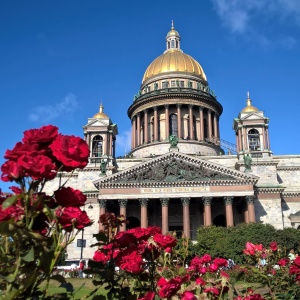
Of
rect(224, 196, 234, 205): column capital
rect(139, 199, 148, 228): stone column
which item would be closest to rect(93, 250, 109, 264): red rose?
rect(139, 199, 148, 228): stone column

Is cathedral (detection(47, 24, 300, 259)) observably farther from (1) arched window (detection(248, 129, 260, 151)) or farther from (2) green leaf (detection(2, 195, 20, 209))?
(2) green leaf (detection(2, 195, 20, 209))

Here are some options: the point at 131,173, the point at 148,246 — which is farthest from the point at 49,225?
the point at 131,173

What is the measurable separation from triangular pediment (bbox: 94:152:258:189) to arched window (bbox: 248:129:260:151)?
32.0 ft

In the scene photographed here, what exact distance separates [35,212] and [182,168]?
→ 4245 cm

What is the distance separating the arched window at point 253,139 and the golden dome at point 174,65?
1879 cm

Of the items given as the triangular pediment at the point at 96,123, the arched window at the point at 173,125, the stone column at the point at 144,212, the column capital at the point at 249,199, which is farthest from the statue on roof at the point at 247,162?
the triangular pediment at the point at 96,123

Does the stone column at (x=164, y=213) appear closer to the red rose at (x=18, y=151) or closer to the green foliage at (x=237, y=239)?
the green foliage at (x=237, y=239)

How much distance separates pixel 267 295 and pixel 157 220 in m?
43.8

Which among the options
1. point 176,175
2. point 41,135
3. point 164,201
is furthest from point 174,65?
point 41,135

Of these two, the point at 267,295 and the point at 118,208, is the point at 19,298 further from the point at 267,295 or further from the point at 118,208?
the point at 118,208

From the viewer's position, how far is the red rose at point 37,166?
3.25 m

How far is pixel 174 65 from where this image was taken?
67.1 metres

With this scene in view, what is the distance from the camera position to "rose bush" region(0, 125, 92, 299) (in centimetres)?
311

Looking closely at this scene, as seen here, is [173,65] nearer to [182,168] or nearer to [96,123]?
[96,123]
